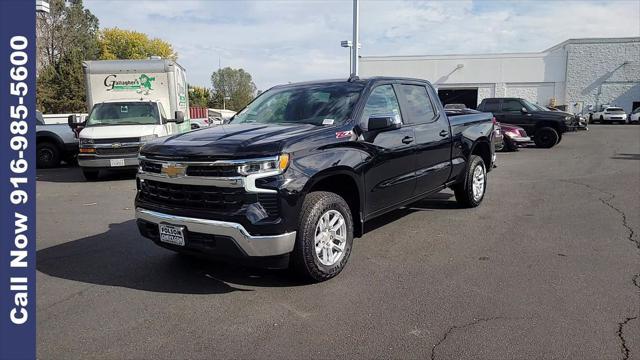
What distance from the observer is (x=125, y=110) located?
12.1m

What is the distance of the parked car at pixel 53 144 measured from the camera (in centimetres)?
1480

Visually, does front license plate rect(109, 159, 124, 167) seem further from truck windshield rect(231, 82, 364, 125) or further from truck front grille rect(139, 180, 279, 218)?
truck front grille rect(139, 180, 279, 218)

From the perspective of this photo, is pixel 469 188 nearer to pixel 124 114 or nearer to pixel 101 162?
pixel 101 162

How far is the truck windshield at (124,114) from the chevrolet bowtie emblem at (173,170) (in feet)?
26.9

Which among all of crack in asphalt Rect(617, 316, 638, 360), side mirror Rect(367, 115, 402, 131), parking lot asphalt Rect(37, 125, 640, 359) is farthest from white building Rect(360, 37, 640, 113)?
crack in asphalt Rect(617, 316, 638, 360)

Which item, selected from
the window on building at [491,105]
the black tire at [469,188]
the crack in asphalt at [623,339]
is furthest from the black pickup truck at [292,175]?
the window on building at [491,105]

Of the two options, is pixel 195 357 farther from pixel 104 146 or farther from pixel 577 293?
pixel 104 146

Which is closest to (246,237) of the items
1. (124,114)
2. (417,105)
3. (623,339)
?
(623,339)

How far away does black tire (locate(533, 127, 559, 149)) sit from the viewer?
59.1 feet

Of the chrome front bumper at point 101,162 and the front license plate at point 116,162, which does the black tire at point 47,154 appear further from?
the front license plate at point 116,162

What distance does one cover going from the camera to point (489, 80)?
4538 cm

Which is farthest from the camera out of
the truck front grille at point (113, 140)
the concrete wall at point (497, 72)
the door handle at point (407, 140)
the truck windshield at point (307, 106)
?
the concrete wall at point (497, 72)

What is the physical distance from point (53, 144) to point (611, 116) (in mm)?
41407

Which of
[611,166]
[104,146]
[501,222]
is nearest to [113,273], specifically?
[501,222]
